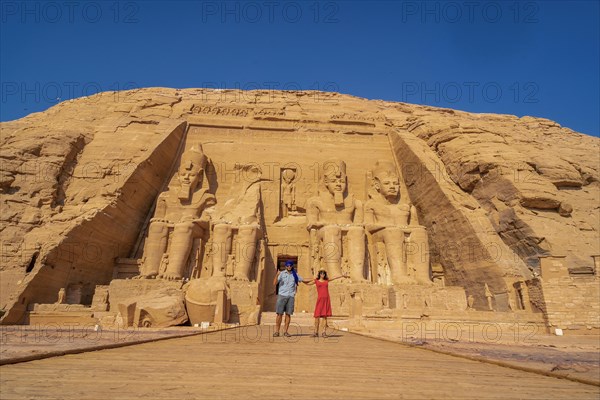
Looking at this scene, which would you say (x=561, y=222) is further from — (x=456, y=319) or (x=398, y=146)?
(x=398, y=146)

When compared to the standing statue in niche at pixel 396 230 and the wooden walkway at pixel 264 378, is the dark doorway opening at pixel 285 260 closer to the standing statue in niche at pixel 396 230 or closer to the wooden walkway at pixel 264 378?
the standing statue in niche at pixel 396 230

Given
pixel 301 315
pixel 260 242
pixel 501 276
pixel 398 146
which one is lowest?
pixel 301 315

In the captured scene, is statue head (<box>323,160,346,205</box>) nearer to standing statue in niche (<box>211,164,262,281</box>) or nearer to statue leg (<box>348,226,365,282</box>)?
statue leg (<box>348,226,365,282</box>)

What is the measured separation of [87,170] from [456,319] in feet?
35.2

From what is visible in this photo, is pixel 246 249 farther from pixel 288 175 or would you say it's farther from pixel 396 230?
pixel 396 230

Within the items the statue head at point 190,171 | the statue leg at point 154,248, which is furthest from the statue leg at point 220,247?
the statue head at point 190,171

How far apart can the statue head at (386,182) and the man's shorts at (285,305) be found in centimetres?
812

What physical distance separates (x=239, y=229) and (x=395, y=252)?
454 cm

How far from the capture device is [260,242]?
12.2 metres

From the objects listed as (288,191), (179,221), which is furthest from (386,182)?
(179,221)

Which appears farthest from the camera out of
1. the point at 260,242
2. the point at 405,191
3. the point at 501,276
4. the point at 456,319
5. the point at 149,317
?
the point at 405,191

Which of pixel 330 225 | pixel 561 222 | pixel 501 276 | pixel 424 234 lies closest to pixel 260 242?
pixel 330 225

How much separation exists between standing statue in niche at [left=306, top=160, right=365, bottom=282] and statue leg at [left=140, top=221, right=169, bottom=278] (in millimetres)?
4279

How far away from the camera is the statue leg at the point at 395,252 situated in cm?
1173
